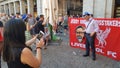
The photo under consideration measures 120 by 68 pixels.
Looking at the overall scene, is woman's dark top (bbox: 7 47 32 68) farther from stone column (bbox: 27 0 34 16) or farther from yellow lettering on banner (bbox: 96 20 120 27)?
stone column (bbox: 27 0 34 16)

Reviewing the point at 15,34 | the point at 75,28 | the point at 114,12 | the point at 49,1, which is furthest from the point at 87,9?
the point at 15,34

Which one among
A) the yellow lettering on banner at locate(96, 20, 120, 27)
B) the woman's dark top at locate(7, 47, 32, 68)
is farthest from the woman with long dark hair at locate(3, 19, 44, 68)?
the yellow lettering on banner at locate(96, 20, 120, 27)

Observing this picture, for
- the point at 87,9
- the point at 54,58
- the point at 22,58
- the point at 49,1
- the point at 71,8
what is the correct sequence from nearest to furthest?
the point at 22,58 → the point at 54,58 → the point at 49,1 → the point at 87,9 → the point at 71,8

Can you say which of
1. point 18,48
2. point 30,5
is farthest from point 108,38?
point 30,5

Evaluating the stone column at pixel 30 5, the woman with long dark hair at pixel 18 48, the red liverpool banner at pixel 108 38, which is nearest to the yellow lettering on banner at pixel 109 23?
the red liverpool banner at pixel 108 38

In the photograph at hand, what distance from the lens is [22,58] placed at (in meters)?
1.94

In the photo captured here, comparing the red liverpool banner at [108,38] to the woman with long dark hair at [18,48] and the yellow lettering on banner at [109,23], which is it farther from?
the woman with long dark hair at [18,48]

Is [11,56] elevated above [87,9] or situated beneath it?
situated beneath

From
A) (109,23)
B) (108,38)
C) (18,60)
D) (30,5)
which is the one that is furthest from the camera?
(30,5)

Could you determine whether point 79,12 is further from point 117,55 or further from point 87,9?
point 117,55


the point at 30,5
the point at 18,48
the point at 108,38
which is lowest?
the point at 108,38

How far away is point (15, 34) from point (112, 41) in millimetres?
5195

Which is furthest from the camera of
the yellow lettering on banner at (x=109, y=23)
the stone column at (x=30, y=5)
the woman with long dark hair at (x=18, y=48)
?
the stone column at (x=30, y=5)

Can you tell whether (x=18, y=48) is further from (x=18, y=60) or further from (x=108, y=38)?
(x=108, y=38)
